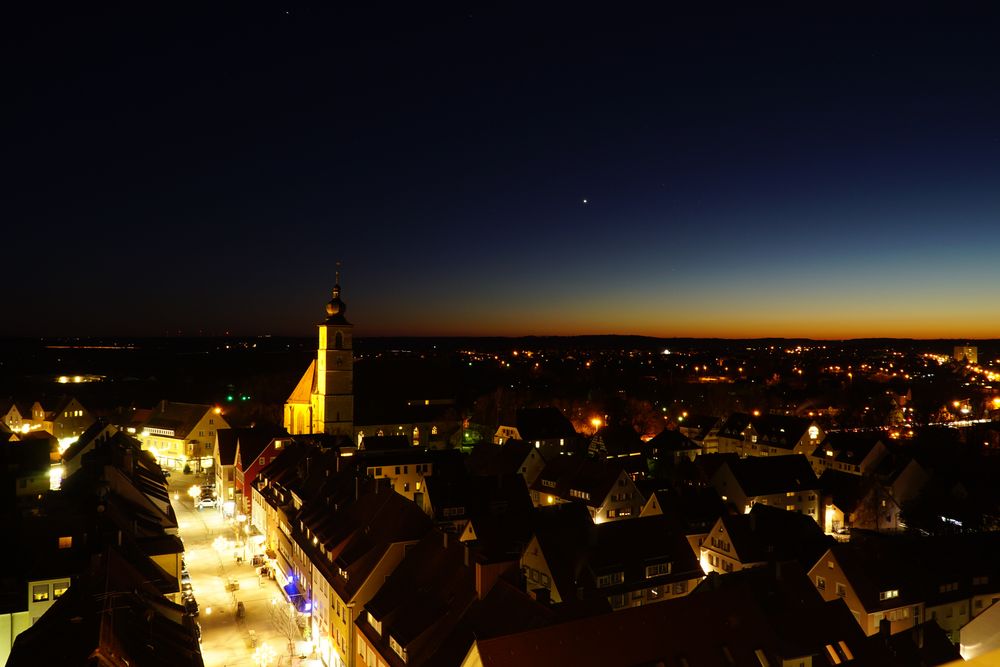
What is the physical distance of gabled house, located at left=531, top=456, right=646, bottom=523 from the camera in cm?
4091

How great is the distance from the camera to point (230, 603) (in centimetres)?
3062

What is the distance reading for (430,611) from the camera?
20516 millimetres

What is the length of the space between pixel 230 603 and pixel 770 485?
34630mm

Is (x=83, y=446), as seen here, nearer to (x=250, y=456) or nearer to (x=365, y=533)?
(x=250, y=456)

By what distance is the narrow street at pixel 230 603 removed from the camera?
25.8m

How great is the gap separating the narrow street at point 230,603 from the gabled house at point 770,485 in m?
30.0

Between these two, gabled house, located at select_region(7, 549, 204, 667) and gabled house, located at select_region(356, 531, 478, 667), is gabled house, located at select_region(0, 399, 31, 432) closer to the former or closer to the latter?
gabled house, located at select_region(7, 549, 204, 667)

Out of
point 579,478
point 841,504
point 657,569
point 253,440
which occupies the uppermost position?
point 253,440

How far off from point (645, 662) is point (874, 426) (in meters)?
82.1

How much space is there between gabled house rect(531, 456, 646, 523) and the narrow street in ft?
57.1

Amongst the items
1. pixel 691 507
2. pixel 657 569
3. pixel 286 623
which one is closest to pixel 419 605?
pixel 286 623

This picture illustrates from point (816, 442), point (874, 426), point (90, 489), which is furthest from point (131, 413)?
point (874, 426)

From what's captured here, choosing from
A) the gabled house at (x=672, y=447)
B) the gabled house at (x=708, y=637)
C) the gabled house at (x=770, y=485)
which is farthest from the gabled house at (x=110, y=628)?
the gabled house at (x=672, y=447)

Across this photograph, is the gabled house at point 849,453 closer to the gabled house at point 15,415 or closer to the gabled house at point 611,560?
the gabled house at point 611,560
